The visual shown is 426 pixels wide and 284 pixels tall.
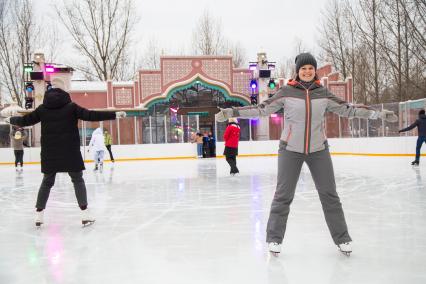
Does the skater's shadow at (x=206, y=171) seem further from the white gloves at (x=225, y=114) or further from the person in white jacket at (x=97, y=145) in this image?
the white gloves at (x=225, y=114)

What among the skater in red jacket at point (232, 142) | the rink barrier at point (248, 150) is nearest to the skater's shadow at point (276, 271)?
the skater in red jacket at point (232, 142)

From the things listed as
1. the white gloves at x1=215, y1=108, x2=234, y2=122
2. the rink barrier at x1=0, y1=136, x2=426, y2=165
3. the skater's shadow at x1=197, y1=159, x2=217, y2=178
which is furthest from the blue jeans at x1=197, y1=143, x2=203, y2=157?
the white gloves at x1=215, y1=108, x2=234, y2=122

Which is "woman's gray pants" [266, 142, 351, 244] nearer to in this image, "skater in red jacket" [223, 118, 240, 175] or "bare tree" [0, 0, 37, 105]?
"skater in red jacket" [223, 118, 240, 175]

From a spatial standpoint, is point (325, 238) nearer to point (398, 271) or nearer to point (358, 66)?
point (398, 271)

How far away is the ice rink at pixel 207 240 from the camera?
7.68 ft

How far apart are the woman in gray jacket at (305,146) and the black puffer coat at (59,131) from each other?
169cm

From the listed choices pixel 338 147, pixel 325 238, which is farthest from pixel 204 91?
pixel 325 238

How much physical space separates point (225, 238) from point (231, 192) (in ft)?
8.94

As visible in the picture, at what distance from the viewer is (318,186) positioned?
267cm

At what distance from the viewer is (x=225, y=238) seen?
3.23m

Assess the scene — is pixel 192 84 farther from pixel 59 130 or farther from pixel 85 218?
pixel 59 130

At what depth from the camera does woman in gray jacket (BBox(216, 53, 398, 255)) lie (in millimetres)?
2594

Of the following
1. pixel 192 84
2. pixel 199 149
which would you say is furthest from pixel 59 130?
pixel 192 84

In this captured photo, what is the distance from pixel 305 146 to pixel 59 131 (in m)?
2.06
